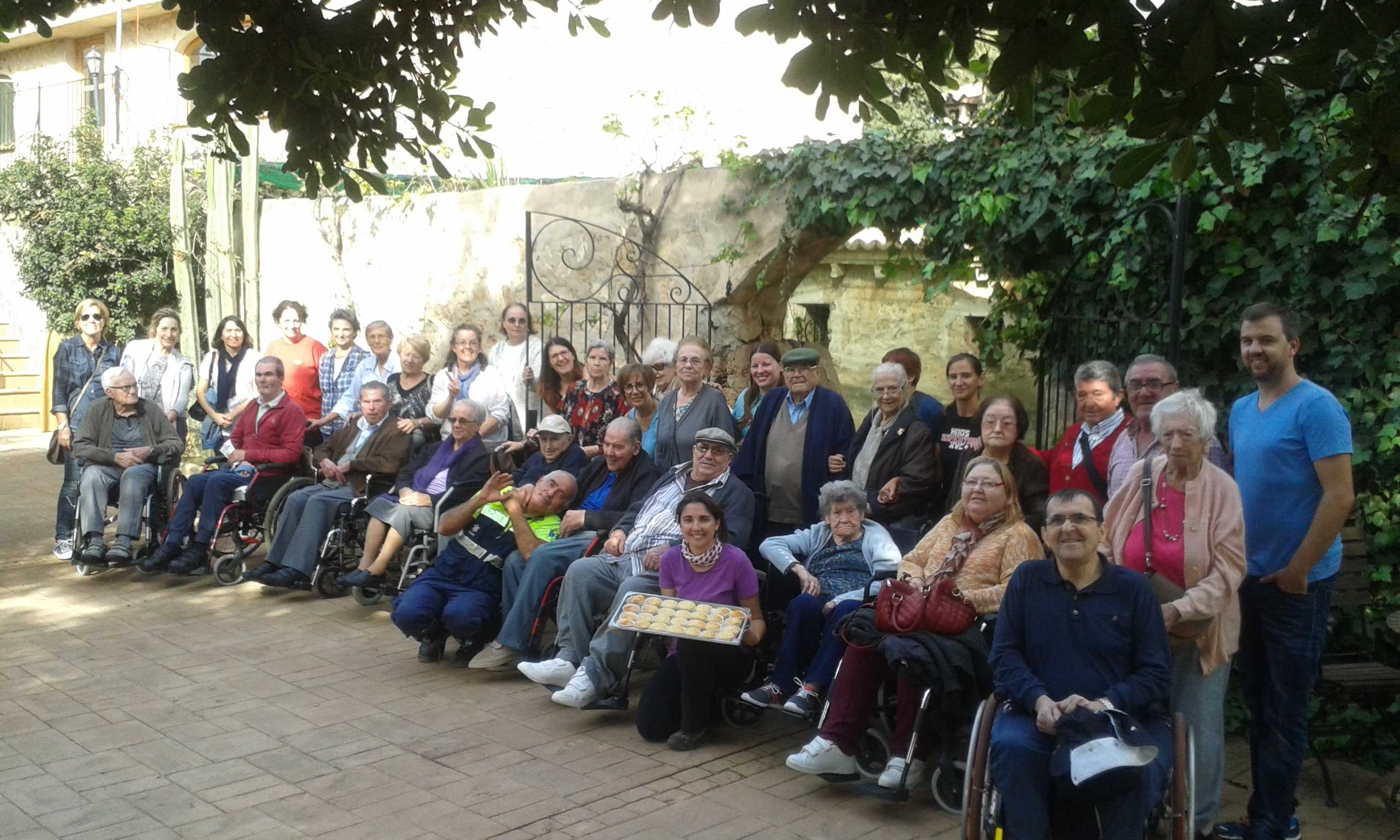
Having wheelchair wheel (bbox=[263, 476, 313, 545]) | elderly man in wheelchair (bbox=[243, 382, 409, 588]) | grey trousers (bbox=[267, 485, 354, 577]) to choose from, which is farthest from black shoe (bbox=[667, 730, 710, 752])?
wheelchair wheel (bbox=[263, 476, 313, 545])

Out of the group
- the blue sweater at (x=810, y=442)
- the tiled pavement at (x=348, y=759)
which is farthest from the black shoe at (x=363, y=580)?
the blue sweater at (x=810, y=442)

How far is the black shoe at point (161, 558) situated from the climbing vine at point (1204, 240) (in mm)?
4899

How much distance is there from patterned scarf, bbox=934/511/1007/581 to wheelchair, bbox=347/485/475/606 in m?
3.22

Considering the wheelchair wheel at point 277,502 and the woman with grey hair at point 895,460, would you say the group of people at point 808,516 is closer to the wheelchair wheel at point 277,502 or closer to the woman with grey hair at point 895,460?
the woman with grey hair at point 895,460

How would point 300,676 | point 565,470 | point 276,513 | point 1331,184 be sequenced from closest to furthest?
1. point 1331,184
2. point 300,676
3. point 565,470
4. point 276,513

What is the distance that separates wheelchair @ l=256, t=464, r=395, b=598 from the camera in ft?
27.4

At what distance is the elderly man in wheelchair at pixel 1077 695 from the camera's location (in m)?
3.94

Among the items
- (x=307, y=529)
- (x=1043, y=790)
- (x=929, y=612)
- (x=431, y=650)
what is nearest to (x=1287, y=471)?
(x=929, y=612)

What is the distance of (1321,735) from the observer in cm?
545

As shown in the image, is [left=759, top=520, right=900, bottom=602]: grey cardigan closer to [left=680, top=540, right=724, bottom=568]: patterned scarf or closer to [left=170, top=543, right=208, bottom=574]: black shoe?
[left=680, top=540, right=724, bottom=568]: patterned scarf

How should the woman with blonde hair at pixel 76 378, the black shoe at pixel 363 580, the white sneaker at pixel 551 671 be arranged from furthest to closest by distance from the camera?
the woman with blonde hair at pixel 76 378 < the black shoe at pixel 363 580 < the white sneaker at pixel 551 671

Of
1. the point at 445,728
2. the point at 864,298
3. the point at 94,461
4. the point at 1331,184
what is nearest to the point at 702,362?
the point at 445,728

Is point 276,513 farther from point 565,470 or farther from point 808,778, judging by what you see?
point 808,778

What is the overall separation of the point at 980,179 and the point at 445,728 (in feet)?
13.7
